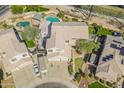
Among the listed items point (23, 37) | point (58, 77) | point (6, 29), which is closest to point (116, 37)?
point (58, 77)

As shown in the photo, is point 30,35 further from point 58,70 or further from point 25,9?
point 25,9

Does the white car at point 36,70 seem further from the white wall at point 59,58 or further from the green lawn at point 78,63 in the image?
the green lawn at point 78,63

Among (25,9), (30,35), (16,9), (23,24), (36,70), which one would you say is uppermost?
(16,9)

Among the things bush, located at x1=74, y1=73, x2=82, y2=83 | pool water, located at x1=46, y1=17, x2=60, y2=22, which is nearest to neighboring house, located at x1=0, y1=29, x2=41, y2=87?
bush, located at x1=74, y1=73, x2=82, y2=83

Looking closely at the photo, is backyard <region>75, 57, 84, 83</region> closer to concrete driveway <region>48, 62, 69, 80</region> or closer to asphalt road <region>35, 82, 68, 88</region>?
concrete driveway <region>48, 62, 69, 80</region>

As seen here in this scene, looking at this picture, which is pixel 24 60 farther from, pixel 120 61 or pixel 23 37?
pixel 120 61

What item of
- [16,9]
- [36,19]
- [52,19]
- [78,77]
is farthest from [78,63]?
[16,9]

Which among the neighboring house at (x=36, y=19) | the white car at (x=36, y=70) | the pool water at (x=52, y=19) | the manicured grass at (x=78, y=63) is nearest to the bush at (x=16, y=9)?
the neighboring house at (x=36, y=19)
